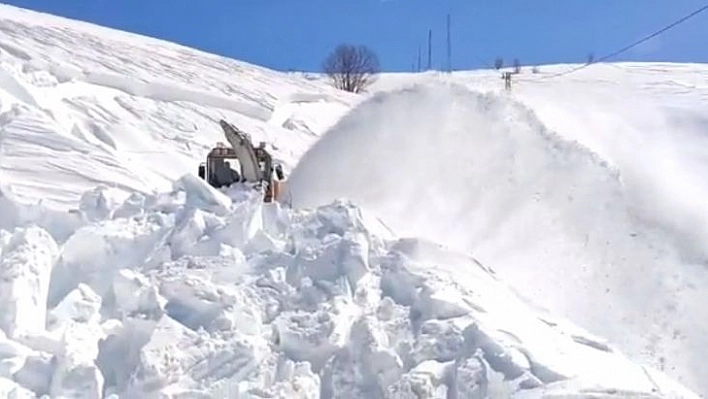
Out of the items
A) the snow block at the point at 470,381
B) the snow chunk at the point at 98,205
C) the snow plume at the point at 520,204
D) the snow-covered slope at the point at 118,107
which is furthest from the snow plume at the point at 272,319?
the snow-covered slope at the point at 118,107

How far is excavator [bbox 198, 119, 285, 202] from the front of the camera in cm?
1021

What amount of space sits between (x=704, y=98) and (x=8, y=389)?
23.3 metres

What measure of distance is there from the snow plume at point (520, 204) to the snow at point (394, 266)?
0.02 m

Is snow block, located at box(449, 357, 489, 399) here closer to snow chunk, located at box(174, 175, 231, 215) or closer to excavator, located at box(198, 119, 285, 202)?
snow chunk, located at box(174, 175, 231, 215)

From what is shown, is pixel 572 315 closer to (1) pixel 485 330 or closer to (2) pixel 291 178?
(1) pixel 485 330

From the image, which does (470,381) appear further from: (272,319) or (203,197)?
(203,197)

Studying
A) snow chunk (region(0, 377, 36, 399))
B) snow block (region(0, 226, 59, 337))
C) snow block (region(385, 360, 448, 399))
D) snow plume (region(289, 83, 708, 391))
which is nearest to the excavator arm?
snow plume (region(289, 83, 708, 391))

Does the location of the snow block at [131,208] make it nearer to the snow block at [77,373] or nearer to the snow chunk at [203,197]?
the snow chunk at [203,197]

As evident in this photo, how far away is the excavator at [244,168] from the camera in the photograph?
10211 mm

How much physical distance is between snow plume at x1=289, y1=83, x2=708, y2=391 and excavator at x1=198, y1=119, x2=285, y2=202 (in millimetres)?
243

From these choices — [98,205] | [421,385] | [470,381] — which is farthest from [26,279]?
[470,381]

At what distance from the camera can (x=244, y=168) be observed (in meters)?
10.4

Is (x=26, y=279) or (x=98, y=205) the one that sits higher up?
(x=98, y=205)

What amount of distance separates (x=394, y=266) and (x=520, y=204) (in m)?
3.10
